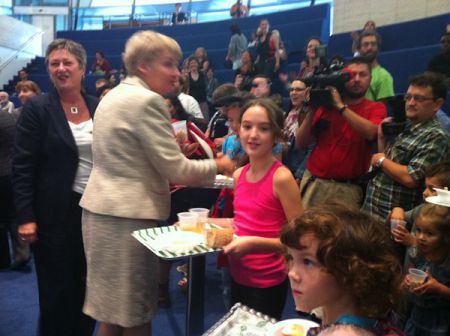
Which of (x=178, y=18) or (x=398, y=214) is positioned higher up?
(x=178, y=18)

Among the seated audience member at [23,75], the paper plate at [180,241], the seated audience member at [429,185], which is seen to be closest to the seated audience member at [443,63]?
the seated audience member at [429,185]

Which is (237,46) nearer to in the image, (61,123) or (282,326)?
(61,123)

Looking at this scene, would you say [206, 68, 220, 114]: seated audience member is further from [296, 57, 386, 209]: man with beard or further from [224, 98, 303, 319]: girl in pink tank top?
[224, 98, 303, 319]: girl in pink tank top

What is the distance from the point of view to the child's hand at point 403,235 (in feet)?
5.87

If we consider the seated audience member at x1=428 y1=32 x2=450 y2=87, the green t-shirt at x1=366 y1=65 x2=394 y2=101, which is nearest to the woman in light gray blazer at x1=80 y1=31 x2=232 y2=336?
the green t-shirt at x1=366 y1=65 x2=394 y2=101

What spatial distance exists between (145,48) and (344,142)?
125 cm

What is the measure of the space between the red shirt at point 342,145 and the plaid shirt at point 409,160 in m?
0.15

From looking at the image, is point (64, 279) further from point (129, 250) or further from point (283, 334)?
point (283, 334)

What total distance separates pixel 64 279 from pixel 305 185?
1.36 metres

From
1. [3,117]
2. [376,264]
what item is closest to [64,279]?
[376,264]

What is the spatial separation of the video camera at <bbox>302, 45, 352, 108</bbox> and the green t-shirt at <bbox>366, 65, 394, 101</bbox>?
27.0 inches

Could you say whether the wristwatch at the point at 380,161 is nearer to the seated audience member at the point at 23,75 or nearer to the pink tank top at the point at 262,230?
the pink tank top at the point at 262,230

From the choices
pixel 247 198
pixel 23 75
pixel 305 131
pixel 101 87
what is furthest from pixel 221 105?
pixel 23 75

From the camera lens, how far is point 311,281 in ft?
2.94
